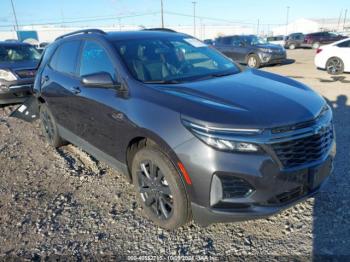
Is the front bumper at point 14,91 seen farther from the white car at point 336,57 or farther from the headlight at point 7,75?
the white car at point 336,57

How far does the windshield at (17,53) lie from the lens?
8966mm

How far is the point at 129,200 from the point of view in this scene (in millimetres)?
3615

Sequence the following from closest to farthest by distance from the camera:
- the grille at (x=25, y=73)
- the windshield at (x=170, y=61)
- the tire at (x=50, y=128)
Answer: the windshield at (x=170, y=61) → the tire at (x=50, y=128) → the grille at (x=25, y=73)

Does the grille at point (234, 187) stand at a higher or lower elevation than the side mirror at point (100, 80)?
lower

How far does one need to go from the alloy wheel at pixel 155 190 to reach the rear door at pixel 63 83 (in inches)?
58.5

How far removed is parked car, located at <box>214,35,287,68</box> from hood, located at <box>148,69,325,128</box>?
1245cm

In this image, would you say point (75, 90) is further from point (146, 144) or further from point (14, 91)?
point (14, 91)

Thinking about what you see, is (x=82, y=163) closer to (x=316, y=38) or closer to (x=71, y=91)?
(x=71, y=91)

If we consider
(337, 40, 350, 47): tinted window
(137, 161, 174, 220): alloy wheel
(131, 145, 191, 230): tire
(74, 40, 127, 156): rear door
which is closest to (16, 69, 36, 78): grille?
(74, 40, 127, 156): rear door

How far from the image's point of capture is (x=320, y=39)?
102 feet

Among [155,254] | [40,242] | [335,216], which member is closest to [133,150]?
[155,254]

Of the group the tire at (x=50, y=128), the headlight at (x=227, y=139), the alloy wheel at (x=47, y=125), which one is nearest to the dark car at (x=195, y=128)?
the headlight at (x=227, y=139)

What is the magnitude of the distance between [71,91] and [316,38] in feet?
108

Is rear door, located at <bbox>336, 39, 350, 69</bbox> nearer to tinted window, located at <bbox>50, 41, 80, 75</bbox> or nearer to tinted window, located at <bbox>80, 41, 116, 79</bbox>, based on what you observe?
tinted window, located at <bbox>50, 41, 80, 75</bbox>
